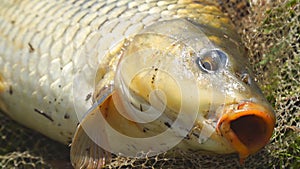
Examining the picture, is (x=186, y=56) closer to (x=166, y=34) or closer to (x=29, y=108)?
(x=166, y=34)

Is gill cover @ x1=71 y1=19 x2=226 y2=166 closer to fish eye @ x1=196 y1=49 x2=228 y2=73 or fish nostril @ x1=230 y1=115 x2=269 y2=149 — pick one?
fish eye @ x1=196 y1=49 x2=228 y2=73

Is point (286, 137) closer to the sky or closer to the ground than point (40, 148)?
closer to the sky

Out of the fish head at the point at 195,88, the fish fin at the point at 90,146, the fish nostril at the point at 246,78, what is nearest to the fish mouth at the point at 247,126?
the fish head at the point at 195,88

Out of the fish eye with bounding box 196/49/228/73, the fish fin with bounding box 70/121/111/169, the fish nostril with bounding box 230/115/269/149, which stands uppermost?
the fish eye with bounding box 196/49/228/73

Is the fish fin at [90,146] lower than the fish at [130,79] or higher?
lower

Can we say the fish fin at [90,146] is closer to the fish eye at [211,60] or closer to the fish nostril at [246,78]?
the fish eye at [211,60]

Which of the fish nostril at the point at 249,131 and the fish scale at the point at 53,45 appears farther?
the fish scale at the point at 53,45

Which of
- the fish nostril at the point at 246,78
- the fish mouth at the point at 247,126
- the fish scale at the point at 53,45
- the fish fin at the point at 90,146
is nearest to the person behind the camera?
the fish mouth at the point at 247,126

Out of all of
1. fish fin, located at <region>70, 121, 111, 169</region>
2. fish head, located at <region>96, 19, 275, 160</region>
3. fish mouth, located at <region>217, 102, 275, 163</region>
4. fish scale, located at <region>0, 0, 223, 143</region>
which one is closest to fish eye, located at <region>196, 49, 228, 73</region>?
fish head, located at <region>96, 19, 275, 160</region>

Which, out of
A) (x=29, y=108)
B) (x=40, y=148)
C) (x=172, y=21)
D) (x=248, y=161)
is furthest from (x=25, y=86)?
(x=248, y=161)
